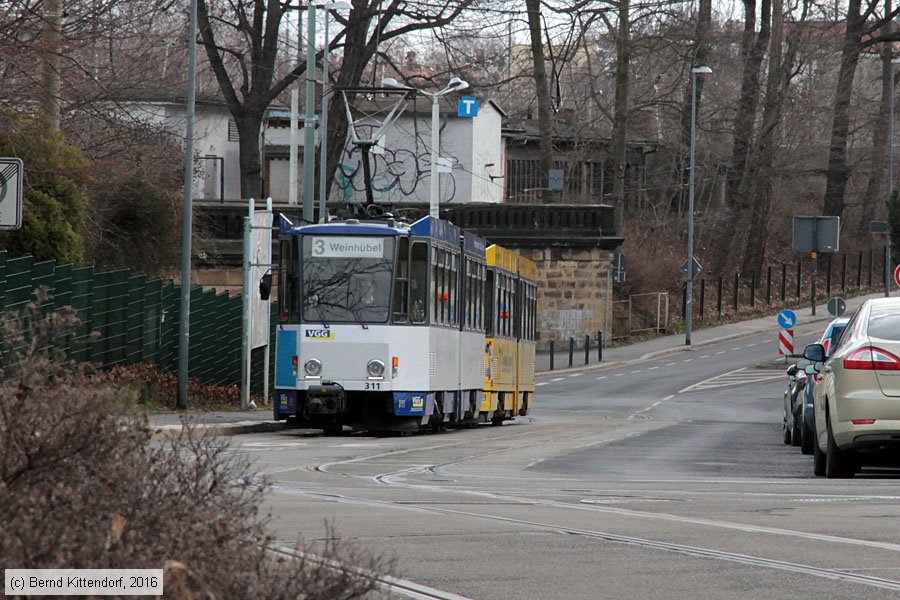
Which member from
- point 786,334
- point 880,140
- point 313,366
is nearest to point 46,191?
point 313,366

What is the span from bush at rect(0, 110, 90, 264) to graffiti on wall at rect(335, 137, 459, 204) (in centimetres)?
3394

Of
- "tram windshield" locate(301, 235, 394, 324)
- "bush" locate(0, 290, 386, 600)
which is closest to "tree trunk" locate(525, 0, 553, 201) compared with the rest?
"tram windshield" locate(301, 235, 394, 324)

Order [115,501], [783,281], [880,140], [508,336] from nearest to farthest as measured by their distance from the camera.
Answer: [115,501], [508,336], [880,140], [783,281]

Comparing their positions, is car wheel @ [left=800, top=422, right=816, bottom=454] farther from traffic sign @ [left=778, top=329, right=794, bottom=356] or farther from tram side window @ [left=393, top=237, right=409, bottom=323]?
traffic sign @ [left=778, top=329, right=794, bottom=356]

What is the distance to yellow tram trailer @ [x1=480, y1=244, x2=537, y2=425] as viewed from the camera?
90.8ft

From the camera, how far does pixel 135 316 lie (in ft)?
88.4

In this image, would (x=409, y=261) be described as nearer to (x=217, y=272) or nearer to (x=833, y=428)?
(x=833, y=428)

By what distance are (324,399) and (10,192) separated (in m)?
7.63

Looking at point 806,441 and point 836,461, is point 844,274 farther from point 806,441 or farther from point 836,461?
point 836,461

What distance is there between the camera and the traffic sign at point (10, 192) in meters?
14.9

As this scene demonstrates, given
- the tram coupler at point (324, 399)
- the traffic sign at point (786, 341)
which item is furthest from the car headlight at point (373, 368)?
the traffic sign at point (786, 341)

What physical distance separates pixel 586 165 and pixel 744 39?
48.3 ft

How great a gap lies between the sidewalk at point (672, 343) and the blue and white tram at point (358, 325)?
27.8 m

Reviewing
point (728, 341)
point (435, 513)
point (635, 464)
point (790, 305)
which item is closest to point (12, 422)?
point (435, 513)
